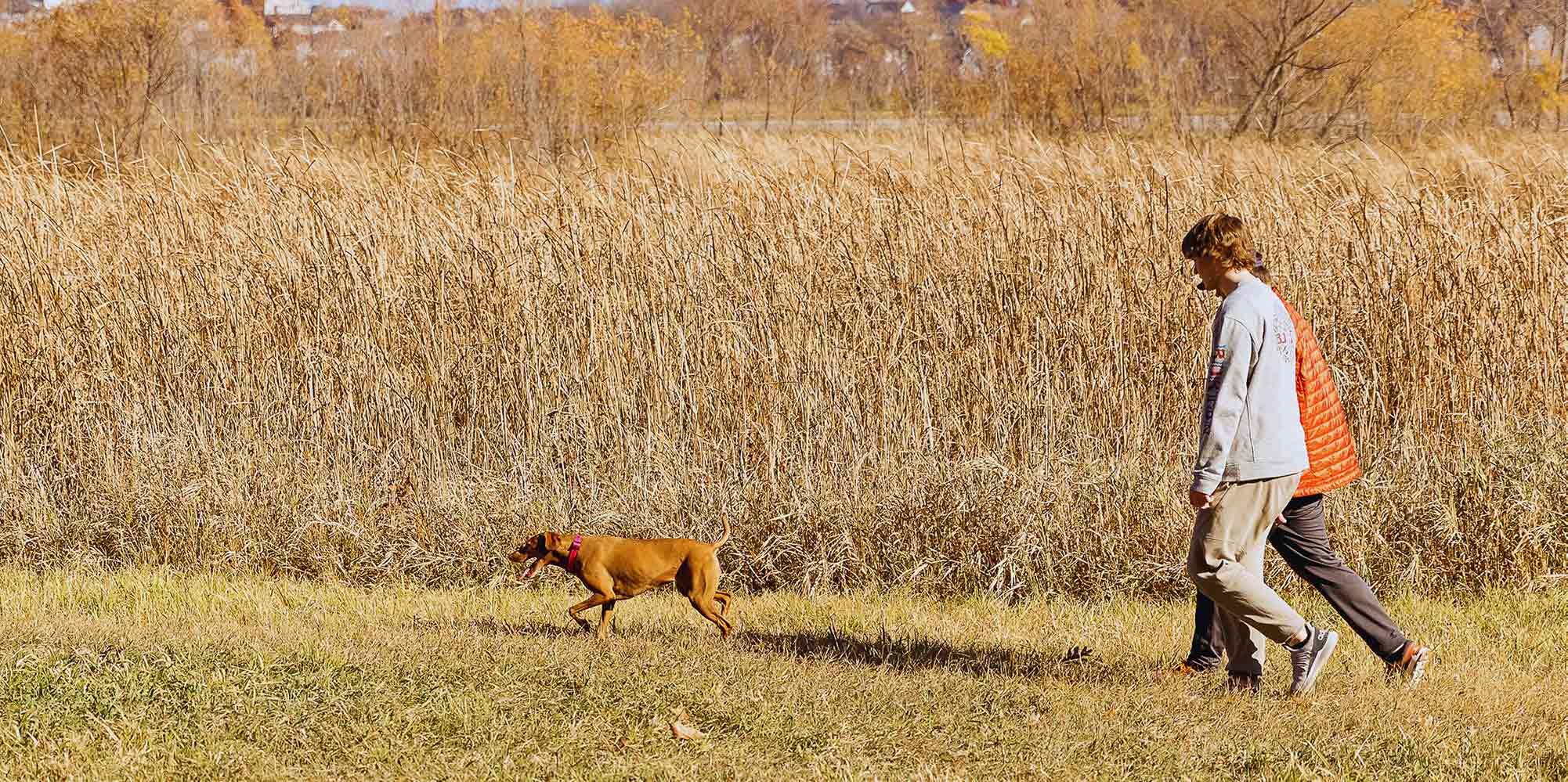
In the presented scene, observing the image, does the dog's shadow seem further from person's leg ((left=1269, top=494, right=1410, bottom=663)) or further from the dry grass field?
person's leg ((left=1269, top=494, right=1410, bottom=663))

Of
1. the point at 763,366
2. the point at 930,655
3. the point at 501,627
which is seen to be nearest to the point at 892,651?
the point at 930,655

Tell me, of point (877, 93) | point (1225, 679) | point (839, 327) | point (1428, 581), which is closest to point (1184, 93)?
point (877, 93)

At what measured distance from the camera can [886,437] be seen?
7.00m

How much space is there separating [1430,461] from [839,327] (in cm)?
295

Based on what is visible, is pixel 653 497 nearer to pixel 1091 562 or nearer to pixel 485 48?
pixel 1091 562

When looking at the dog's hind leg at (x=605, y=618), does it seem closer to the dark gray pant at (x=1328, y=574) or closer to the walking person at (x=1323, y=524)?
the walking person at (x=1323, y=524)

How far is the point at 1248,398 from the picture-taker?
13.7 ft

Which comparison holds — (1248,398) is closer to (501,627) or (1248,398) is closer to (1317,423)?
(1317,423)

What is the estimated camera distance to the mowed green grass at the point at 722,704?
3861 mm

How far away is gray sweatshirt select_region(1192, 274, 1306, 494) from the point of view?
414cm

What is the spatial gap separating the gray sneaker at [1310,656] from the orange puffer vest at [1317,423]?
1.48 feet

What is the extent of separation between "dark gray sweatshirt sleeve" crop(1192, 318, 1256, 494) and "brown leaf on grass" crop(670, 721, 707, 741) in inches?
64.1

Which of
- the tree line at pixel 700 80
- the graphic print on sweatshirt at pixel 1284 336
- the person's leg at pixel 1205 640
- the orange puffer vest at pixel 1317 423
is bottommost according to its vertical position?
the person's leg at pixel 1205 640

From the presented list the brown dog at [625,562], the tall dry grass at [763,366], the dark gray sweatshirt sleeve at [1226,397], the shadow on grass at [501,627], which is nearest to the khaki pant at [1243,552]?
the dark gray sweatshirt sleeve at [1226,397]
